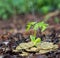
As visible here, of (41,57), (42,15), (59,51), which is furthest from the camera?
(42,15)

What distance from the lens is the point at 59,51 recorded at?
11.0 feet

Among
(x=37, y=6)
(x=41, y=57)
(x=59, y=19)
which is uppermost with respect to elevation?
(x=37, y=6)

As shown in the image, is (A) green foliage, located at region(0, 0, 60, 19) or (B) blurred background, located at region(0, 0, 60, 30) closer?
(B) blurred background, located at region(0, 0, 60, 30)

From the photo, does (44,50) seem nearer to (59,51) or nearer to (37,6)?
(59,51)

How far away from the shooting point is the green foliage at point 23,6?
9516 millimetres

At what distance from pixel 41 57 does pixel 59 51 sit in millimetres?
294

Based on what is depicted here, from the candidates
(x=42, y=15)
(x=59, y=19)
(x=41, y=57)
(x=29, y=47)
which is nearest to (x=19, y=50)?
(x=29, y=47)

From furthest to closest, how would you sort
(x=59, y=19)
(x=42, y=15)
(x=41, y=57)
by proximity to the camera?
(x=42, y=15), (x=59, y=19), (x=41, y=57)

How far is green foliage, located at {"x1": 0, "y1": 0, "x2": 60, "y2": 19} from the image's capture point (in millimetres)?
9516

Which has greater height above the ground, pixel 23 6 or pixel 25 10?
pixel 23 6

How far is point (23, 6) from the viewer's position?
381 inches

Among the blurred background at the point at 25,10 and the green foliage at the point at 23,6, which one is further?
the green foliage at the point at 23,6

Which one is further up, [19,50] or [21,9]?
[21,9]

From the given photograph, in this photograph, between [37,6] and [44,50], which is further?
[37,6]
